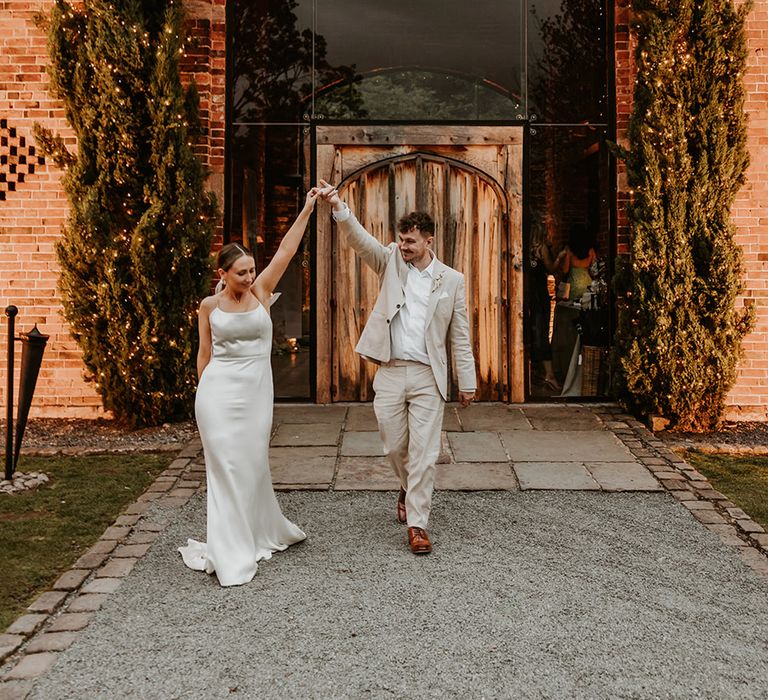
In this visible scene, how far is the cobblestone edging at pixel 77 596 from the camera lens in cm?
338

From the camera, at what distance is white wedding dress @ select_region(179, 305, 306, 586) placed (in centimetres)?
443

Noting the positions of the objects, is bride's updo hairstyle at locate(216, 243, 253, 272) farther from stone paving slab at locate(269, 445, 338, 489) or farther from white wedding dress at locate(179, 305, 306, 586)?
stone paving slab at locate(269, 445, 338, 489)

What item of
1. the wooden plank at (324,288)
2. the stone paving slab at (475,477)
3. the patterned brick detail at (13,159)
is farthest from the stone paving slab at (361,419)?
the patterned brick detail at (13,159)

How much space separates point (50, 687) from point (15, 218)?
6.32m

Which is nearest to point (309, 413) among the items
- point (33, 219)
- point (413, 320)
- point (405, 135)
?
point (405, 135)

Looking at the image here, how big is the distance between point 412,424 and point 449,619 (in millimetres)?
1364

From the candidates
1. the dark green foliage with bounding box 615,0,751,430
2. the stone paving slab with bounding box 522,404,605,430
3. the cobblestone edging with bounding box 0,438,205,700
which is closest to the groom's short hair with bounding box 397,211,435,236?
the cobblestone edging with bounding box 0,438,205,700

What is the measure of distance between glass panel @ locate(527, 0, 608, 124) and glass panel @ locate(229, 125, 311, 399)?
8.40 ft

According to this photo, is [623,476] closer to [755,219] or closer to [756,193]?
[755,219]

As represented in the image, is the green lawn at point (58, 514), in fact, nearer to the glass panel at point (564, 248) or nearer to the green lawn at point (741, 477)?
the glass panel at point (564, 248)

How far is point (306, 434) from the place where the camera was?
7477 millimetres

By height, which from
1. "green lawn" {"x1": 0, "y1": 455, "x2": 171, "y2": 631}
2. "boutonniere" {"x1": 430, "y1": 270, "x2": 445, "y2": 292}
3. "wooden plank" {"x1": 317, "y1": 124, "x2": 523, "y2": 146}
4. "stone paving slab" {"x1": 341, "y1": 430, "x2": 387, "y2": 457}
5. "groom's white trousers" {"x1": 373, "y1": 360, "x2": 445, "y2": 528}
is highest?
"wooden plank" {"x1": 317, "y1": 124, "x2": 523, "y2": 146}

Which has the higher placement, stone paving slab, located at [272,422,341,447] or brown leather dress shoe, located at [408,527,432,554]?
stone paving slab, located at [272,422,341,447]

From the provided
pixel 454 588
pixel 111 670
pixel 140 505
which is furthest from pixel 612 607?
pixel 140 505
